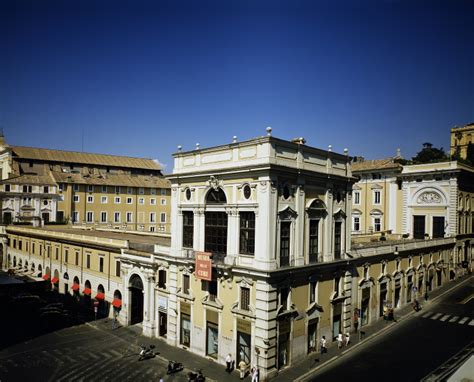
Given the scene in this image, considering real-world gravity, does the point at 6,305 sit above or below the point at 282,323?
below

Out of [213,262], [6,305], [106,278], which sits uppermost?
[213,262]

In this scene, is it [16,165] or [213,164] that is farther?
[16,165]

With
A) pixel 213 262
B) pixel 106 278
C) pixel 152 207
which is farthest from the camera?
pixel 152 207

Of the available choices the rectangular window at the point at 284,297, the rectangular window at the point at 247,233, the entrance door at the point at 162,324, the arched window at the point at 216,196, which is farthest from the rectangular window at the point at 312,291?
the entrance door at the point at 162,324

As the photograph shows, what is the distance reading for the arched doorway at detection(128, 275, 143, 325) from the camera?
37344 mm

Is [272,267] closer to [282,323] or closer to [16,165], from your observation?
[282,323]

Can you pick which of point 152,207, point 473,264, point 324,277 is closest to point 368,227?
point 473,264

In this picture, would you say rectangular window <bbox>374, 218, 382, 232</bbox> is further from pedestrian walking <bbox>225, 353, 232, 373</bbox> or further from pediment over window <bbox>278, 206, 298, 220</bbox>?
pedestrian walking <bbox>225, 353, 232, 373</bbox>

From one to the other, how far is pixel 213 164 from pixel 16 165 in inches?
2454

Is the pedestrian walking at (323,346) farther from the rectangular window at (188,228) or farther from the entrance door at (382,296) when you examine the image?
the rectangular window at (188,228)

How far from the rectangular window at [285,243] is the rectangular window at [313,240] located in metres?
2.68

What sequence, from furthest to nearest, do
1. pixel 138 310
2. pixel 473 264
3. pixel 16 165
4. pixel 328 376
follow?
pixel 16 165 < pixel 473 264 < pixel 138 310 < pixel 328 376

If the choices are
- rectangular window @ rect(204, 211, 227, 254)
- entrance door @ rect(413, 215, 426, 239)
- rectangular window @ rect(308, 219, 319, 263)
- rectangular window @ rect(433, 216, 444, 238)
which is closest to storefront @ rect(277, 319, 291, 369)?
rectangular window @ rect(308, 219, 319, 263)

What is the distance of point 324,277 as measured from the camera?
101 feet
